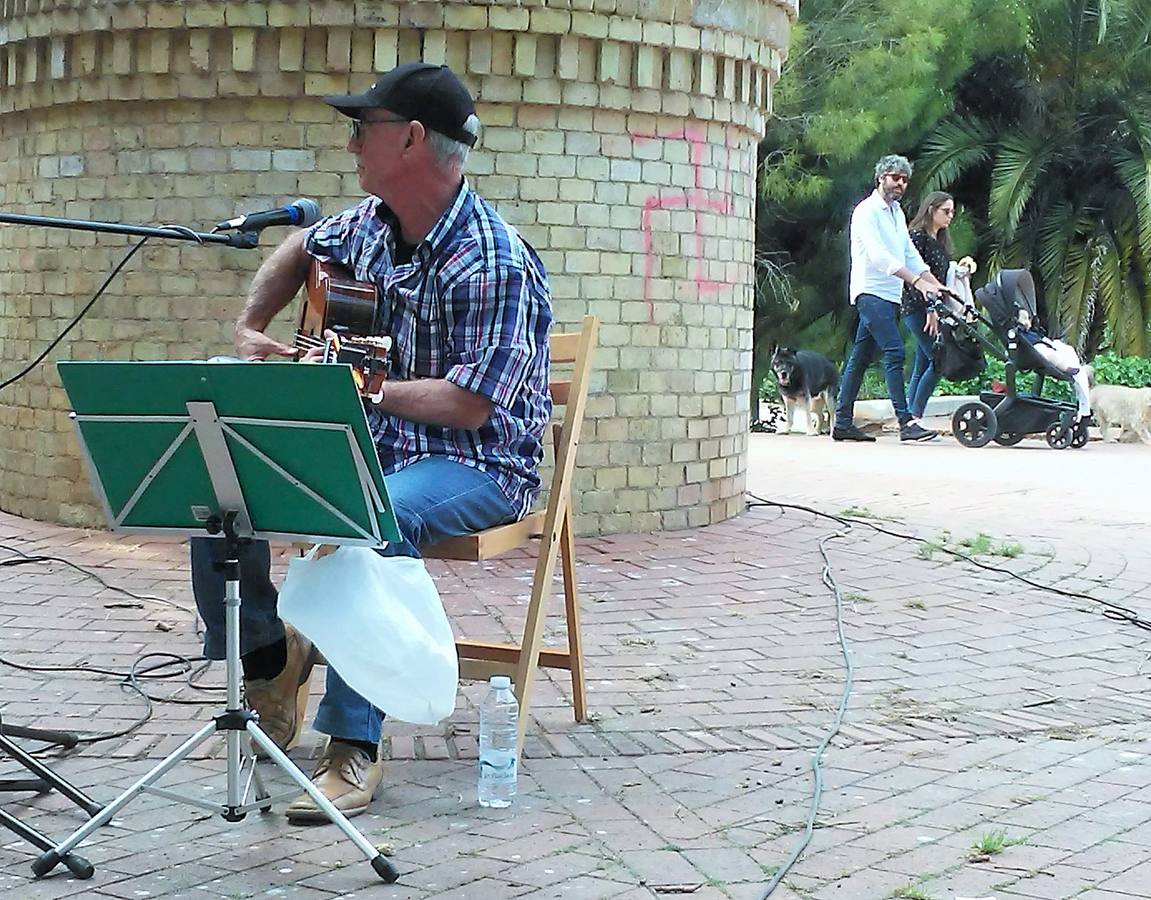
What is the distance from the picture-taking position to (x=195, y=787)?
423 cm

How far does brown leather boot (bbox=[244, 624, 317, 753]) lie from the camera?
14.5 feet

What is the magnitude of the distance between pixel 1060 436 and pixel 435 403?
9941 millimetres

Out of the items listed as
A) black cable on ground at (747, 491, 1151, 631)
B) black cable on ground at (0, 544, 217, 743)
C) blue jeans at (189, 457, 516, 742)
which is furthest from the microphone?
black cable on ground at (747, 491, 1151, 631)

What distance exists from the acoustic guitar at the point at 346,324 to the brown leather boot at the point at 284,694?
33.4 inches

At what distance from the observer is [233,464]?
11.5 ft

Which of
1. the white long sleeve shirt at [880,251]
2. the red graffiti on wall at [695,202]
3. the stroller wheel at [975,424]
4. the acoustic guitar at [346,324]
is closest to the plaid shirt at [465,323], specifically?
the acoustic guitar at [346,324]

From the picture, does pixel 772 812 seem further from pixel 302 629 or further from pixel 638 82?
pixel 638 82

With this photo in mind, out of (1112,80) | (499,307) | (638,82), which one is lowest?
(499,307)

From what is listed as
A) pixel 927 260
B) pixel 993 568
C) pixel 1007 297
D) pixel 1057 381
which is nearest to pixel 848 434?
pixel 927 260

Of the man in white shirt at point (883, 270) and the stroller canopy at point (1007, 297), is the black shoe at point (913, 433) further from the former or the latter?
the stroller canopy at point (1007, 297)

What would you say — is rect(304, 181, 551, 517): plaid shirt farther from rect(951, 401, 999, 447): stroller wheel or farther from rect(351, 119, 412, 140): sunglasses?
rect(951, 401, 999, 447): stroller wheel

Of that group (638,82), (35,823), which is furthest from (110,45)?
(35,823)

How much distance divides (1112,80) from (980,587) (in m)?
19.2

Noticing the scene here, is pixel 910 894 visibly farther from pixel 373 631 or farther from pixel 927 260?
pixel 927 260
